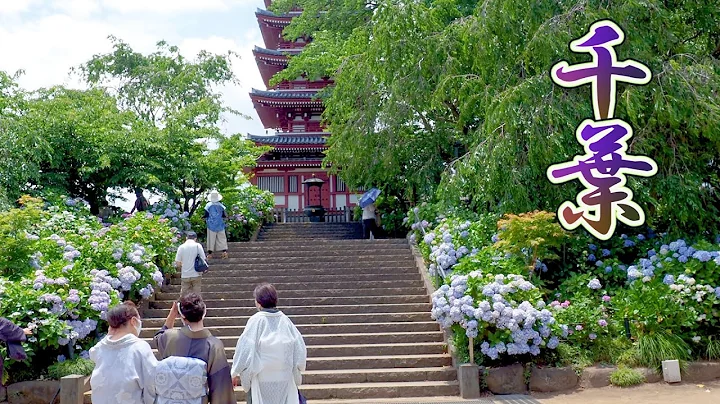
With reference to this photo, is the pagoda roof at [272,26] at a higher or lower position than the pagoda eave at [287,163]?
higher

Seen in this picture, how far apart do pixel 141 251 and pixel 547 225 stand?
617 centimetres

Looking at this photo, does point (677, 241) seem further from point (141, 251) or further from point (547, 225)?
point (141, 251)

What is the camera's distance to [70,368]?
8391mm

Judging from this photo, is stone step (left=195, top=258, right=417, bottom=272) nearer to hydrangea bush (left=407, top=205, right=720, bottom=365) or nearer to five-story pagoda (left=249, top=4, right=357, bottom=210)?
hydrangea bush (left=407, top=205, right=720, bottom=365)

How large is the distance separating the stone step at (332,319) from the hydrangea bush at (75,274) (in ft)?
3.18

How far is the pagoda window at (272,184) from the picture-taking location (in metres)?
25.2

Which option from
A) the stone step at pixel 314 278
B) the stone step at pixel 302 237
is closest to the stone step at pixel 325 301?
the stone step at pixel 314 278

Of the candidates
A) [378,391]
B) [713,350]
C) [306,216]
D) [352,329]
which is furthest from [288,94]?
[713,350]

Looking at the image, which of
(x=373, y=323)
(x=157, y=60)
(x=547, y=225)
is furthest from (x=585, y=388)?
(x=157, y=60)

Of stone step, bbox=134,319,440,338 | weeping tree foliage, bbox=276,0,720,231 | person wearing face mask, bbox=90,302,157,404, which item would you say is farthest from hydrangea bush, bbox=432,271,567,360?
person wearing face mask, bbox=90,302,157,404

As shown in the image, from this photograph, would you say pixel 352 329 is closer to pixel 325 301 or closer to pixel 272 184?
pixel 325 301

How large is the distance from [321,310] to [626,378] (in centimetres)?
460

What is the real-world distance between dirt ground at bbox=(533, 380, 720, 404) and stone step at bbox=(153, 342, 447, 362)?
68.3 inches

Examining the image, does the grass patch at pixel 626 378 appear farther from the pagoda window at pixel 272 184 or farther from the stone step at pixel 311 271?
the pagoda window at pixel 272 184
